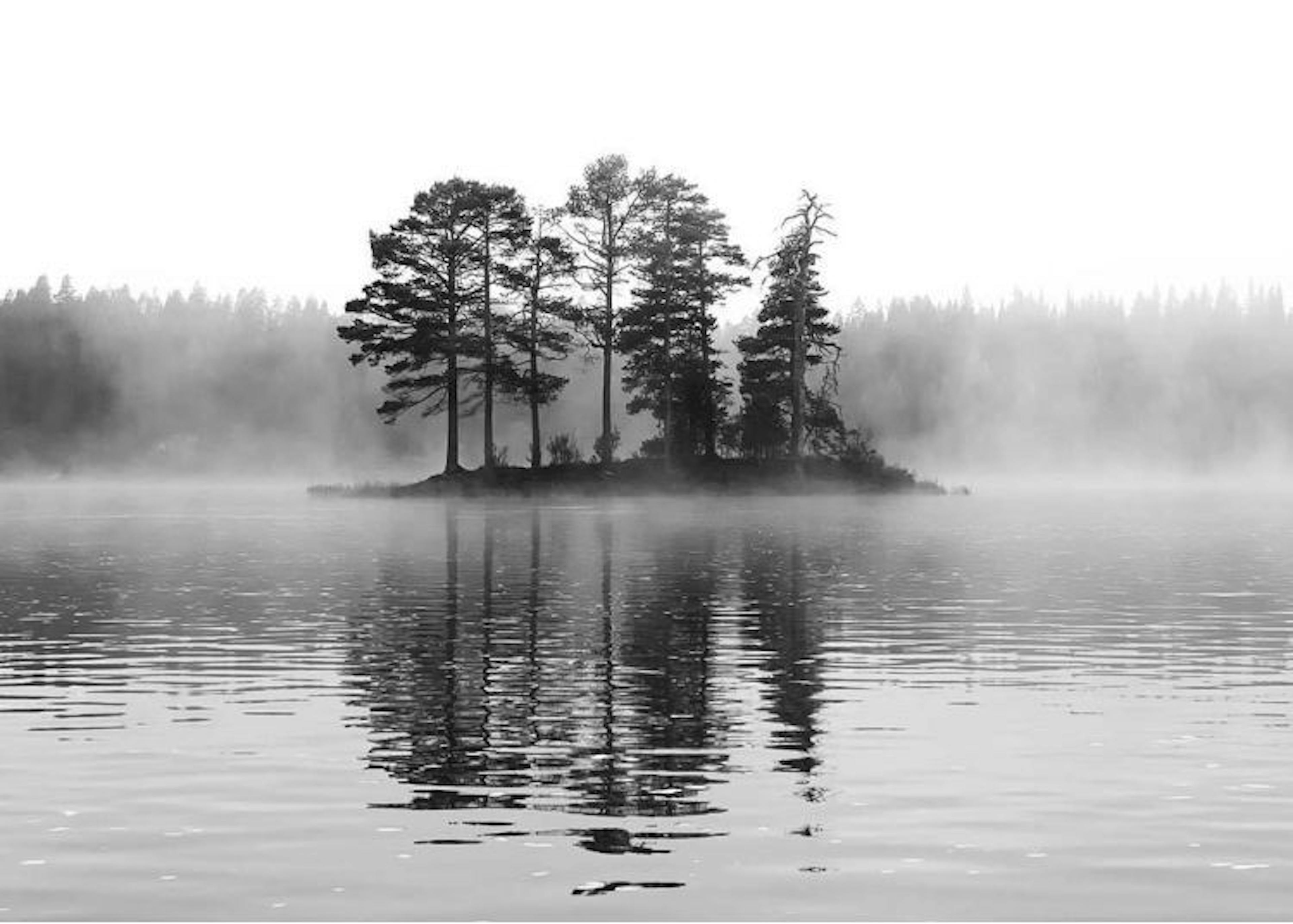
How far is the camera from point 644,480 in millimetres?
93812

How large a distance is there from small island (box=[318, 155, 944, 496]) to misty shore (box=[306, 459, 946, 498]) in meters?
0.09

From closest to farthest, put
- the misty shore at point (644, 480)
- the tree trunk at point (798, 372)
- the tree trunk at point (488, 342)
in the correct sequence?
1. the misty shore at point (644, 480)
2. the tree trunk at point (798, 372)
3. the tree trunk at point (488, 342)

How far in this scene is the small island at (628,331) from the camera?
311 ft

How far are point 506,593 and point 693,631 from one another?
26.9 ft

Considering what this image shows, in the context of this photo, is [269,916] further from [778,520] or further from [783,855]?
[778,520]

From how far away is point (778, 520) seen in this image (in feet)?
232

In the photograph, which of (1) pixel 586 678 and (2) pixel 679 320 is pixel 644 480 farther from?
(1) pixel 586 678

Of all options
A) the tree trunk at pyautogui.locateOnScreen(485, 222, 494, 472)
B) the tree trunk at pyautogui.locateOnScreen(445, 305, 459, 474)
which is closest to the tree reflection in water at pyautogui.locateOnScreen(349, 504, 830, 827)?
the tree trunk at pyautogui.locateOnScreen(445, 305, 459, 474)

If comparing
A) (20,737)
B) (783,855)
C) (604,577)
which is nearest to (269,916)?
(783,855)

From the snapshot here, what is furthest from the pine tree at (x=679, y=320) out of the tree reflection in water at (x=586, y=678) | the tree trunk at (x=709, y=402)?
the tree reflection in water at (x=586, y=678)

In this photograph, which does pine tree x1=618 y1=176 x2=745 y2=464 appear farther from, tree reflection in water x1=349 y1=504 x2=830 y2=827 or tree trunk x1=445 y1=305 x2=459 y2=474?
tree reflection in water x1=349 y1=504 x2=830 y2=827

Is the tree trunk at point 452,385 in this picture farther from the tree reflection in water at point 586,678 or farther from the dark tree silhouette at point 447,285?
the tree reflection in water at point 586,678

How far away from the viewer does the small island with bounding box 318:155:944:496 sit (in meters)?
94.7

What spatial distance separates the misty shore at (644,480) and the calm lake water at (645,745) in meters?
50.5
